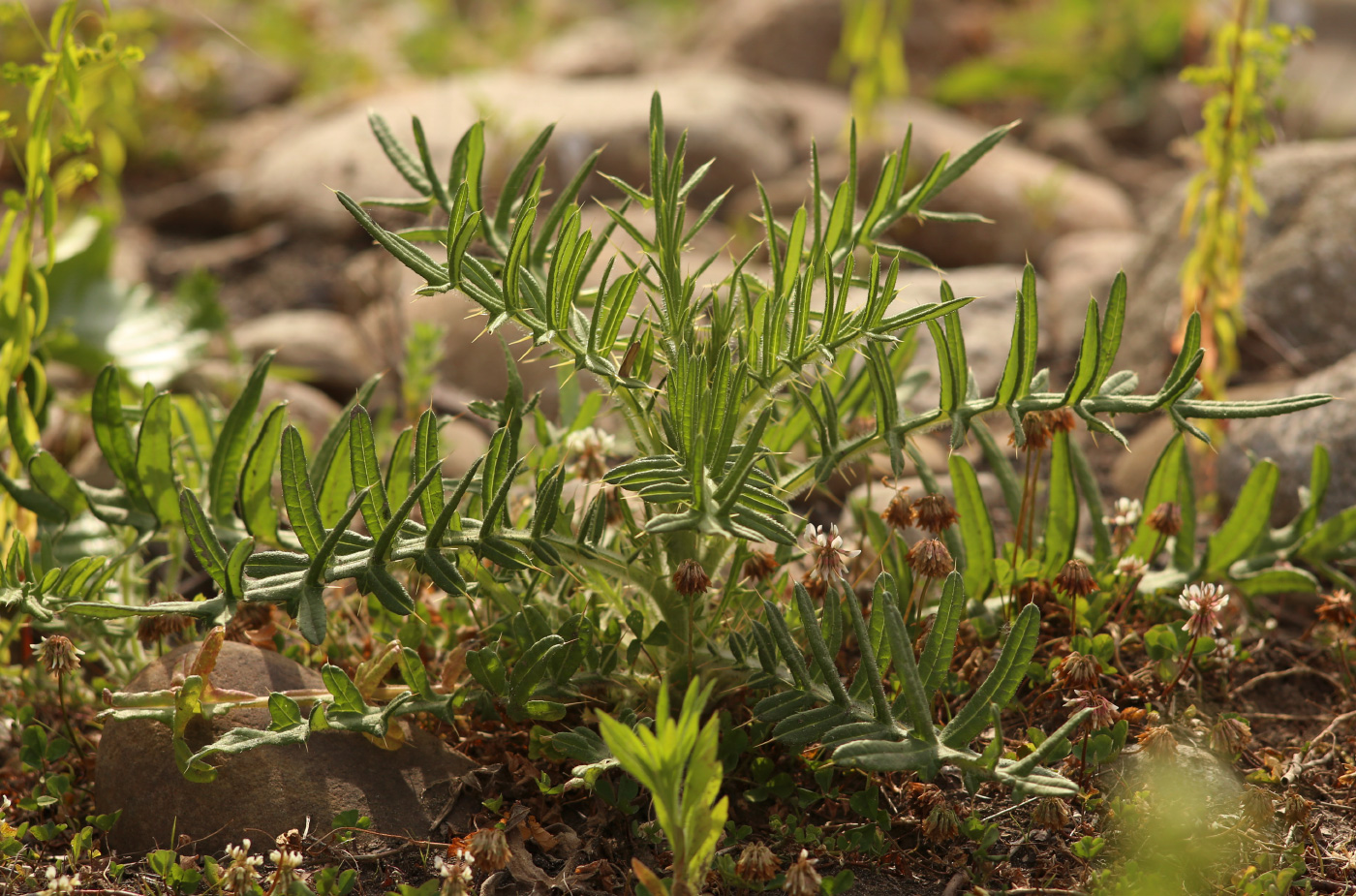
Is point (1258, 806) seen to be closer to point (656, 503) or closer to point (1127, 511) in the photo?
point (1127, 511)

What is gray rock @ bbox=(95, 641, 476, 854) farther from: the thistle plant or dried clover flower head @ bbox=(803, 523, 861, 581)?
dried clover flower head @ bbox=(803, 523, 861, 581)

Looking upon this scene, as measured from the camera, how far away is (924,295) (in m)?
3.35

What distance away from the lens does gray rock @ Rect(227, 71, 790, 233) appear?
4.67 metres

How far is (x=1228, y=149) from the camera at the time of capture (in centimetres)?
263

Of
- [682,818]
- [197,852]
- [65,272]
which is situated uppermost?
[65,272]

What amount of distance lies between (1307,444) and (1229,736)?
3.42 feet

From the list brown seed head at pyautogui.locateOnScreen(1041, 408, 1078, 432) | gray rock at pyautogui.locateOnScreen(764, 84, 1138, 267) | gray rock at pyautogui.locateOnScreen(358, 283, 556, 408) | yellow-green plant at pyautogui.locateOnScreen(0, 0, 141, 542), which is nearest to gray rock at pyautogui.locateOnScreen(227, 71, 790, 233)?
gray rock at pyautogui.locateOnScreen(764, 84, 1138, 267)

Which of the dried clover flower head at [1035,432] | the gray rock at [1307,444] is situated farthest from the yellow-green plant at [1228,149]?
the dried clover flower head at [1035,432]

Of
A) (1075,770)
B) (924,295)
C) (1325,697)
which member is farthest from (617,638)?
(924,295)

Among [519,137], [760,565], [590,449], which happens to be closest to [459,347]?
[519,137]

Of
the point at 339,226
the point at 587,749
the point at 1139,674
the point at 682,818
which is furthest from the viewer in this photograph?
the point at 339,226

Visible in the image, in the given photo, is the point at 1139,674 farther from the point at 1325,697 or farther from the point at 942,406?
the point at 942,406

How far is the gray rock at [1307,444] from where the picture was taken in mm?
2434

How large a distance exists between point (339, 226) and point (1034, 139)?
3.38m
